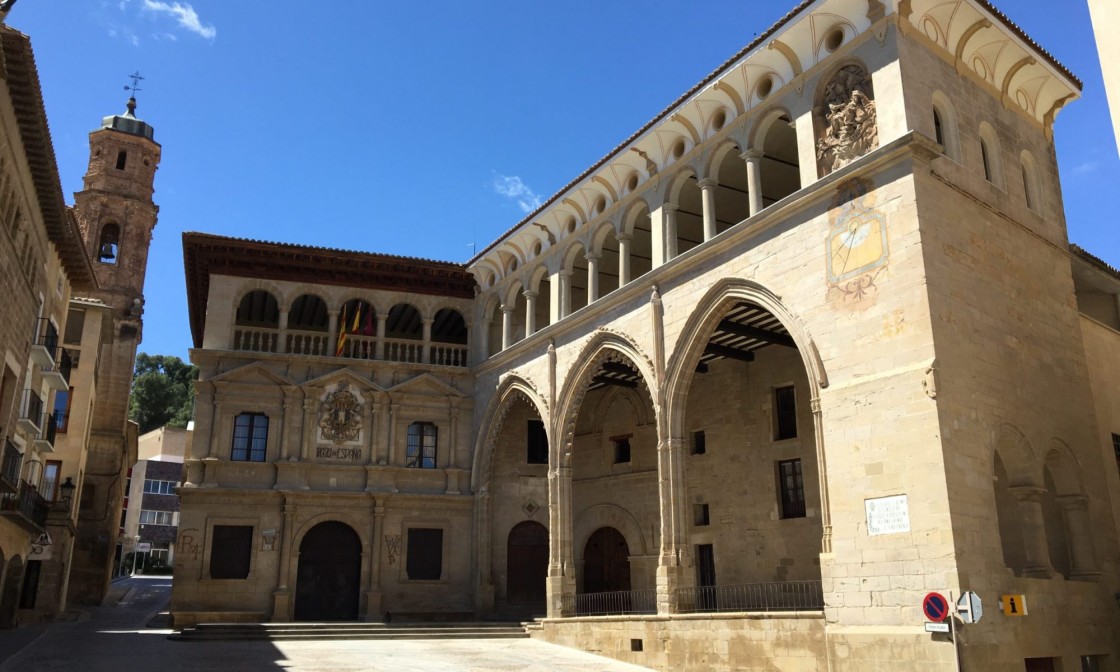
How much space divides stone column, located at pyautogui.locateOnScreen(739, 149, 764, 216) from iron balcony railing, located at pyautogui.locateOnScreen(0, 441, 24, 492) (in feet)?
49.4

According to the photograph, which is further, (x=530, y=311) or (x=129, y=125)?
(x=129, y=125)

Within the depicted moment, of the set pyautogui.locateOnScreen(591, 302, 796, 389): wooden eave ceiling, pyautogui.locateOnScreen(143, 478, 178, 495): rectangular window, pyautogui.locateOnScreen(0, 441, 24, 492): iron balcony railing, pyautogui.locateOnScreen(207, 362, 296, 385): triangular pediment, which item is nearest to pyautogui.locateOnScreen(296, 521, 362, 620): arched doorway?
pyautogui.locateOnScreen(207, 362, 296, 385): triangular pediment

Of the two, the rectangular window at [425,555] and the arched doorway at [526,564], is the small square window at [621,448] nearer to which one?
the arched doorway at [526,564]

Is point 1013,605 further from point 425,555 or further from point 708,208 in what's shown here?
point 425,555

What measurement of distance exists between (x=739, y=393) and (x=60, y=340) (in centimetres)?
1790

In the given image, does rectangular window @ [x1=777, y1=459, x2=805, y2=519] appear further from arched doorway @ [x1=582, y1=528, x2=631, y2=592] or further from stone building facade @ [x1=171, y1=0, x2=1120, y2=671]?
arched doorway @ [x1=582, y1=528, x2=631, y2=592]

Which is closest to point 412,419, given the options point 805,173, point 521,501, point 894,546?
point 521,501

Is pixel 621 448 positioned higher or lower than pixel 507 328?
lower

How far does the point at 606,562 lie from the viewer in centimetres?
2469

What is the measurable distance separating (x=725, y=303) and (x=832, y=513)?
15.3 ft

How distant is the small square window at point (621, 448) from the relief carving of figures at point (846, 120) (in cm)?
1185

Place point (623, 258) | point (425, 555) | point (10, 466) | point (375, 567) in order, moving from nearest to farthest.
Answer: point (10, 466)
point (623, 258)
point (375, 567)
point (425, 555)

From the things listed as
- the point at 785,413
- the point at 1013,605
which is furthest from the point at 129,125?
the point at 1013,605

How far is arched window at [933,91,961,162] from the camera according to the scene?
580 inches
